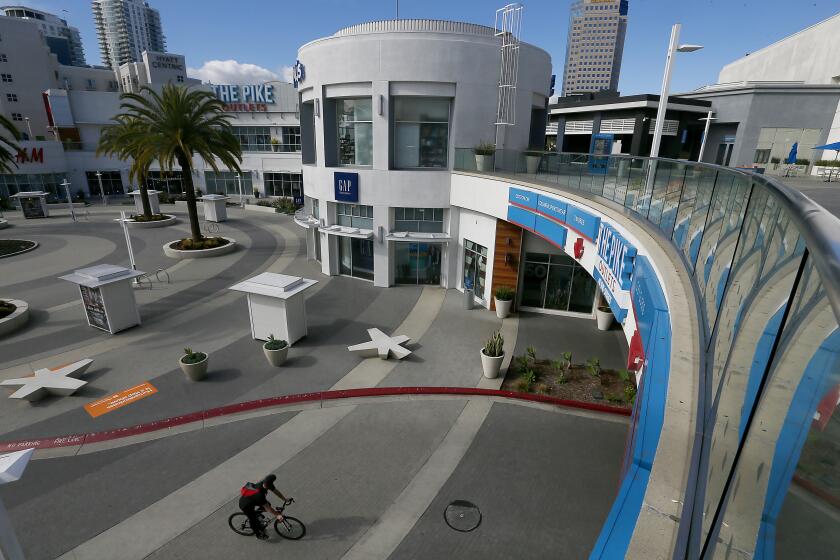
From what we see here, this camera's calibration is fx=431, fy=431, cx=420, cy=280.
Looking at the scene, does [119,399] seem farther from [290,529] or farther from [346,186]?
[346,186]

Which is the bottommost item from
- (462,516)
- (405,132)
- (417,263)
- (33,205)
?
(462,516)

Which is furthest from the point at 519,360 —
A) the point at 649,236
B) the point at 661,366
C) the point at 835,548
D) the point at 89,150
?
the point at 89,150

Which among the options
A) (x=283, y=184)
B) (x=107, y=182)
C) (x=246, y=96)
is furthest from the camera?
(x=107, y=182)

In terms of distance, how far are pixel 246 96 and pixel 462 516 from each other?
48.1m

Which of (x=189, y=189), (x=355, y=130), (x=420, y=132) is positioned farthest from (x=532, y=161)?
(x=189, y=189)

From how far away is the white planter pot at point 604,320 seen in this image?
18.5 metres

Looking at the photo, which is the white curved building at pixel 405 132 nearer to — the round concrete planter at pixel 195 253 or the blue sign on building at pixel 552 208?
the blue sign on building at pixel 552 208

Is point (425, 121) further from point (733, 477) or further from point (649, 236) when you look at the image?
point (733, 477)

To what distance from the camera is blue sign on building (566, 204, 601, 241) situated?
11.5 meters

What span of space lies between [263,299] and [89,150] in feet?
160

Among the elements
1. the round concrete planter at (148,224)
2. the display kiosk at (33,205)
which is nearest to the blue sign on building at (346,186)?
the round concrete planter at (148,224)

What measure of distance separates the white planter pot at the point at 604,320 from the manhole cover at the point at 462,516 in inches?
462

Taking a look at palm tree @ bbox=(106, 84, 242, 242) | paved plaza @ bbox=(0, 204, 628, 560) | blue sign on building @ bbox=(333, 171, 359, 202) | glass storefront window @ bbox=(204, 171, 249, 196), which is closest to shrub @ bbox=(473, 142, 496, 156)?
blue sign on building @ bbox=(333, 171, 359, 202)

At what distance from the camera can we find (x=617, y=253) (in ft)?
31.1
